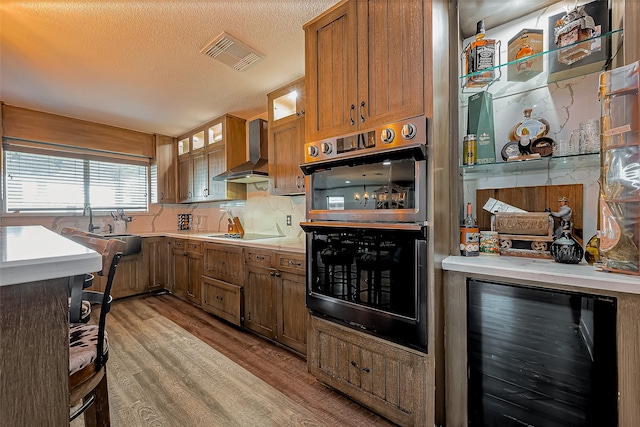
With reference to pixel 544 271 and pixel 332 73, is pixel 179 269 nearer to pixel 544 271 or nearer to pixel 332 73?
pixel 332 73

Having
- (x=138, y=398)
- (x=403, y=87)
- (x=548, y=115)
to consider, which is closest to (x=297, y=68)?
(x=403, y=87)

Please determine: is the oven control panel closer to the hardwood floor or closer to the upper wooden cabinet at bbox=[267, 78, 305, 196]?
the upper wooden cabinet at bbox=[267, 78, 305, 196]

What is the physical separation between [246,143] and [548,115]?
10.3 feet

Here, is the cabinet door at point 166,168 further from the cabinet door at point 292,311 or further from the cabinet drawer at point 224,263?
the cabinet door at point 292,311

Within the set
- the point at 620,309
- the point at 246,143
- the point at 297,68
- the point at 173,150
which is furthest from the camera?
the point at 173,150

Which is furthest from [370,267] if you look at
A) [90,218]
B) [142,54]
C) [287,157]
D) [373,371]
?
[90,218]

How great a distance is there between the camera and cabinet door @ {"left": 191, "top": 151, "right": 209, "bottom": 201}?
3.90m

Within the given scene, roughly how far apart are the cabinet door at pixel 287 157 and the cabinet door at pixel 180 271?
1.72 meters

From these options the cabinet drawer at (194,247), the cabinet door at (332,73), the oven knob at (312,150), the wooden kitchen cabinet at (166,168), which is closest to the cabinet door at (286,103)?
the cabinet door at (332,73)

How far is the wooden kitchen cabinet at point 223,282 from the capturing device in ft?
8.96

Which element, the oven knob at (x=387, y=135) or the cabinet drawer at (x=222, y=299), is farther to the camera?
the cabinet drawer at (x=222, y=299)

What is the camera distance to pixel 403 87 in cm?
145

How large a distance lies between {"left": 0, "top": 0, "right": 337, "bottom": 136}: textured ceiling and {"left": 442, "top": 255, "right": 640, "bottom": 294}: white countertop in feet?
5.73

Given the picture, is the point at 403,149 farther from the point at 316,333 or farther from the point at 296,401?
the point at 296,401
